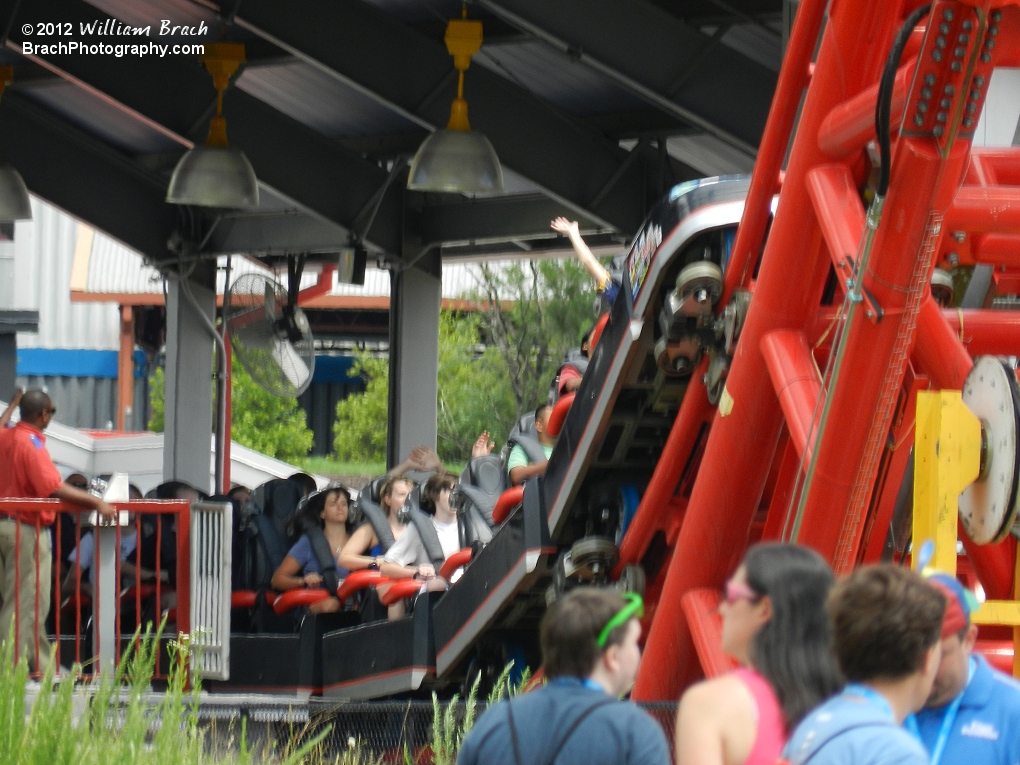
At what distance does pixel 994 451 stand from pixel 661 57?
7246mm

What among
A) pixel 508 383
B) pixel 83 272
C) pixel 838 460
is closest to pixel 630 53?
pixel 838 460

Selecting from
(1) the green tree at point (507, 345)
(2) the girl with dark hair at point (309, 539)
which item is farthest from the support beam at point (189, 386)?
(1) the green tree at point (507, 345)

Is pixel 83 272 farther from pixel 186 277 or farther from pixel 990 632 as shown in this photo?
pixel 990 632

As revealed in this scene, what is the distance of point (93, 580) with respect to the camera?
8.48 meters

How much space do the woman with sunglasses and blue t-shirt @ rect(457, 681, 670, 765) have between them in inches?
4.6

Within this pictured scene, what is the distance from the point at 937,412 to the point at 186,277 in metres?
13.2

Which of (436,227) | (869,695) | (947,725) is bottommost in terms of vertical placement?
(947,725)

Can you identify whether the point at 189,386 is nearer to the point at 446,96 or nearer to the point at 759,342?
the point at 446,96

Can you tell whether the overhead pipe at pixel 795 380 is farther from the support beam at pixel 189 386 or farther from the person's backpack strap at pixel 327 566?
the support beam at pixel 189 386

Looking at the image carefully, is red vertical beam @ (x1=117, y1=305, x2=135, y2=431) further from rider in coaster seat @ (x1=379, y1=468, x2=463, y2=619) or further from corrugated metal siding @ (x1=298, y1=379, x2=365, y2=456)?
rider in coaster seat @ (x1=379, y1=468, x2=463, y2=619)

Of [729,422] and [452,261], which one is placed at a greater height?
[452,261]

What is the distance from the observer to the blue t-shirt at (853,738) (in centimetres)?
256

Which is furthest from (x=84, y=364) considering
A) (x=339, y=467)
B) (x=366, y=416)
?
(x=366, y=416)

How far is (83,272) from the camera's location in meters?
30.9
